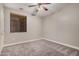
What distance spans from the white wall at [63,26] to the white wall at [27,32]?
26cm

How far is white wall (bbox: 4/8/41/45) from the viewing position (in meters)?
2.23

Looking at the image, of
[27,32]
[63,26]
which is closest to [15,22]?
[27,32]

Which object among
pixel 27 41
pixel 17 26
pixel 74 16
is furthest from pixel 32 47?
pixel 74 16

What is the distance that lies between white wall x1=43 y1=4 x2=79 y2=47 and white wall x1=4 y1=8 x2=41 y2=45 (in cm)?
26

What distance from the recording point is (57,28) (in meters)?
2.86

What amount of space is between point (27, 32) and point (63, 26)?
1.43 metres

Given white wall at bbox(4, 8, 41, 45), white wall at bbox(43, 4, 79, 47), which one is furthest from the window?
white wall at bbox(43, 4, 79, 47)

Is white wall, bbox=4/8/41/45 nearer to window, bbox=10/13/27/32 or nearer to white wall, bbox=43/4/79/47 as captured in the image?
window, bbox=10/13/27/32

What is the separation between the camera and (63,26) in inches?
110

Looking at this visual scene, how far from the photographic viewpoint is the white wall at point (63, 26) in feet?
8.33

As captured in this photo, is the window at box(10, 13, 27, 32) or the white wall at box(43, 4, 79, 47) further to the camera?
the white wall at box(43, 4, 79, 47)

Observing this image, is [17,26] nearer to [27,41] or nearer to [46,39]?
[27,41]

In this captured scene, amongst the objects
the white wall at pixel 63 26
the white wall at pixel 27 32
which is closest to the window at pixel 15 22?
the white wall at pixel 27 32

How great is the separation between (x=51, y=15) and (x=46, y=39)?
91 centimetres
